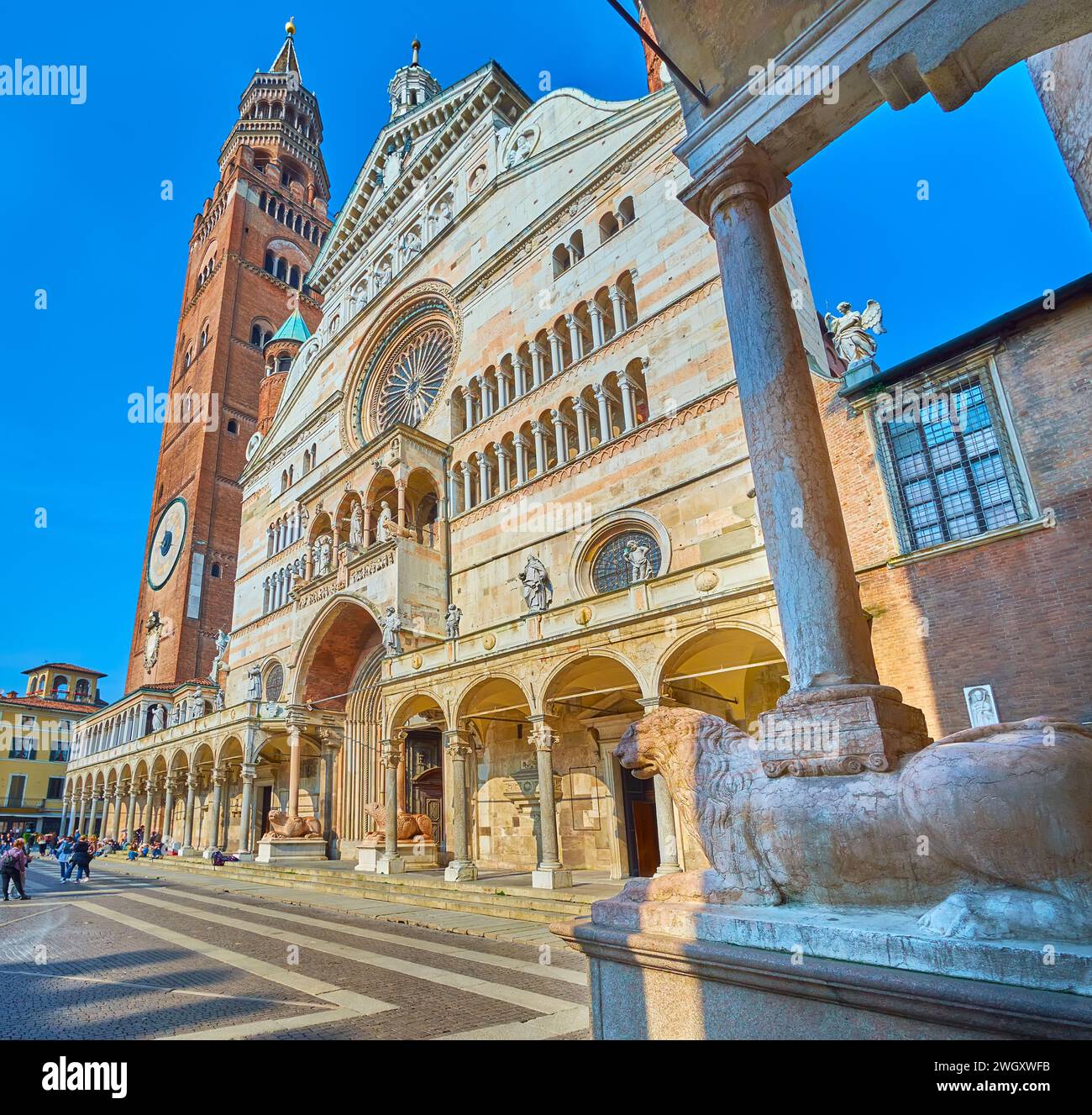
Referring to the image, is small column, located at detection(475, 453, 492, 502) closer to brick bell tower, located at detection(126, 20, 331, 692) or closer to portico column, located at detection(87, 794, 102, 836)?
brick bell tower, located at detection(126, 20, 331, 692)

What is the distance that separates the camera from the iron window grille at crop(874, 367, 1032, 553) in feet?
38.1

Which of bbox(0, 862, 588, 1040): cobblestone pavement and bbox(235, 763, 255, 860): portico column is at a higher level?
bbox(235, 763, 255, 860): portico column

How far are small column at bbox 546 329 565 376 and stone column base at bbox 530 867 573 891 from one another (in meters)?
14.4

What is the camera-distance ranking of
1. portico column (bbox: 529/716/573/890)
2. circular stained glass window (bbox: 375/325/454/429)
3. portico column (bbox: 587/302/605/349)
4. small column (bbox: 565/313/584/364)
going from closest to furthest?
portico column (bbox: 529/716/573/890) < portico column (bbox: 587/302/605/349) < small column (bbox: 565/313/584/364) < circular stained glass window (bbox: 375/325/454/429)

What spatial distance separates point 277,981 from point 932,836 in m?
7.01

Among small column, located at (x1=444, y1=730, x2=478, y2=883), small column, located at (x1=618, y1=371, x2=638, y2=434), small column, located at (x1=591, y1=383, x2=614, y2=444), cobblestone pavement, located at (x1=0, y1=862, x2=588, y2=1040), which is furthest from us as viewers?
small column, located at (x1=591, y1=383, x2=614, y2=444)

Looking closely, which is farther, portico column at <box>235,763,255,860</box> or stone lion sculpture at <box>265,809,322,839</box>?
portico column at <box>235,763,255,860</box>

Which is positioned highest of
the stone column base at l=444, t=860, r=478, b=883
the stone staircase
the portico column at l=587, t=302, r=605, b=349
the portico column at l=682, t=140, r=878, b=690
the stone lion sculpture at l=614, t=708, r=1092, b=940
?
the portico column at l=587, t=302, r=605, b=349

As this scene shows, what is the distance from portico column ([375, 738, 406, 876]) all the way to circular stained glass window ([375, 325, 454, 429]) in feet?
43.3

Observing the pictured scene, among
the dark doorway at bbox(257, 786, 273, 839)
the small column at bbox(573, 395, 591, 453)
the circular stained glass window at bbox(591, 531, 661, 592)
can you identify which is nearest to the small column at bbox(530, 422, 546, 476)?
the small column at bbox(573, 395, 591, 453)

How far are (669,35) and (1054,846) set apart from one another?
7215 mm

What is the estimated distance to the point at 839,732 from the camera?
4062mm

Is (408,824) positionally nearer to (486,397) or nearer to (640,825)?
(640,825)
